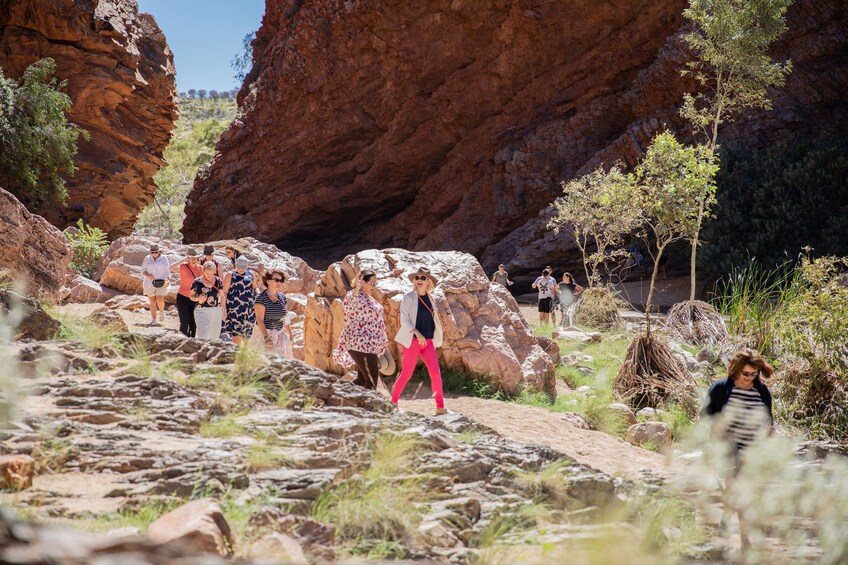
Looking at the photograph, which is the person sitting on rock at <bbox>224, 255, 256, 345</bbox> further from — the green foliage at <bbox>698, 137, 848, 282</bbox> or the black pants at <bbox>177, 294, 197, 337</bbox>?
the green foliage at <bbox>698, 137, 848, 282</bbox>

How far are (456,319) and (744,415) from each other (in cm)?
632

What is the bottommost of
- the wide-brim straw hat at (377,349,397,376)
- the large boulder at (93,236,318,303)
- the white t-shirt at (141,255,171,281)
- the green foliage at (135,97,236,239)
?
the wide-brim straw hat at (377,349,397,376)

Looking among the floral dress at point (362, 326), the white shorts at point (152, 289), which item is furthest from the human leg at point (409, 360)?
the white shorts at point (152, 289)

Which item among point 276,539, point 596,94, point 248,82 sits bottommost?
point 276,539

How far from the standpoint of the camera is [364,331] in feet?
26.8

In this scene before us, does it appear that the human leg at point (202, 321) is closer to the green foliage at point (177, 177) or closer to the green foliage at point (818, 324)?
the green foliage at point (818, 324)

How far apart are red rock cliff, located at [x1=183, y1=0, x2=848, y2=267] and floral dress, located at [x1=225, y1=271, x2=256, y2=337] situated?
845 inches

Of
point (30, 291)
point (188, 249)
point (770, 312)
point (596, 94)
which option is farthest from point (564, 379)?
point (596, 94)

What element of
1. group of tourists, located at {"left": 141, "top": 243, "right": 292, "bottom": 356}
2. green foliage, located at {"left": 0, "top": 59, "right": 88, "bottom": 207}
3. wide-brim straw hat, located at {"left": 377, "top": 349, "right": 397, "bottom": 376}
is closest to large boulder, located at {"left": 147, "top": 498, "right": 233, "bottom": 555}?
group of tourists, located at {"left": 141, "top": 243, "right": 292, "bottom": 356}

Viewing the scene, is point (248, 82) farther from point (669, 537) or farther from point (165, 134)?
point (669, 537)

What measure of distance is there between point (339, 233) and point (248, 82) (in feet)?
36.7

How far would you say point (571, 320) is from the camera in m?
18.0

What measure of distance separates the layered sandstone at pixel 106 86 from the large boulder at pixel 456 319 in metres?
16.6

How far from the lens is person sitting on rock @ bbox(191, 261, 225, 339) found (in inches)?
358
